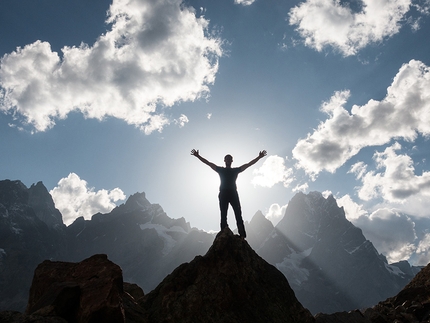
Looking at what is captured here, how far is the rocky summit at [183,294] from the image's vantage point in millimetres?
5938

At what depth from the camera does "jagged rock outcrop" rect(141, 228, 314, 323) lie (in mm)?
7070

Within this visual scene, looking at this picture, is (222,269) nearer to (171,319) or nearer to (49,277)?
(171,319)

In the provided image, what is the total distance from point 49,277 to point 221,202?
5782 millimetres

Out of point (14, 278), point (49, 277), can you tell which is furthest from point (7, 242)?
point (49, 277)

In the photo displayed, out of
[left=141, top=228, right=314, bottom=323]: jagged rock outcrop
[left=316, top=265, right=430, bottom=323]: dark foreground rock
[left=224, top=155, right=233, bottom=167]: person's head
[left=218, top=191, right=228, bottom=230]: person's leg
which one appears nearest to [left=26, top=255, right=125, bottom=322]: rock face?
[left=141, top=228, right=314, bottom=323]: jagged rock outcrop

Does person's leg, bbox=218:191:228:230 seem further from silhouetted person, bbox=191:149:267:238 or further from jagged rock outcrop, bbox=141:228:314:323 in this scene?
jagged rock outcrop, bbox=141:228:314:323

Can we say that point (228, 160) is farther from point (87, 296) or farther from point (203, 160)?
point (87, 296)

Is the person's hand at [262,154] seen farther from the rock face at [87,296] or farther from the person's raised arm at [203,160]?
the rock face at [87,296]

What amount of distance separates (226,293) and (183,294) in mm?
1138

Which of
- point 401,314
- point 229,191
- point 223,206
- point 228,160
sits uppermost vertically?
point 228,160

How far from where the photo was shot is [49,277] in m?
7.98

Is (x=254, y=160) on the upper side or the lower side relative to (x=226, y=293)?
upper

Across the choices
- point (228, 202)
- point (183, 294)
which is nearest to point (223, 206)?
point (228, 202)

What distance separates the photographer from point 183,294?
24.6 feet
